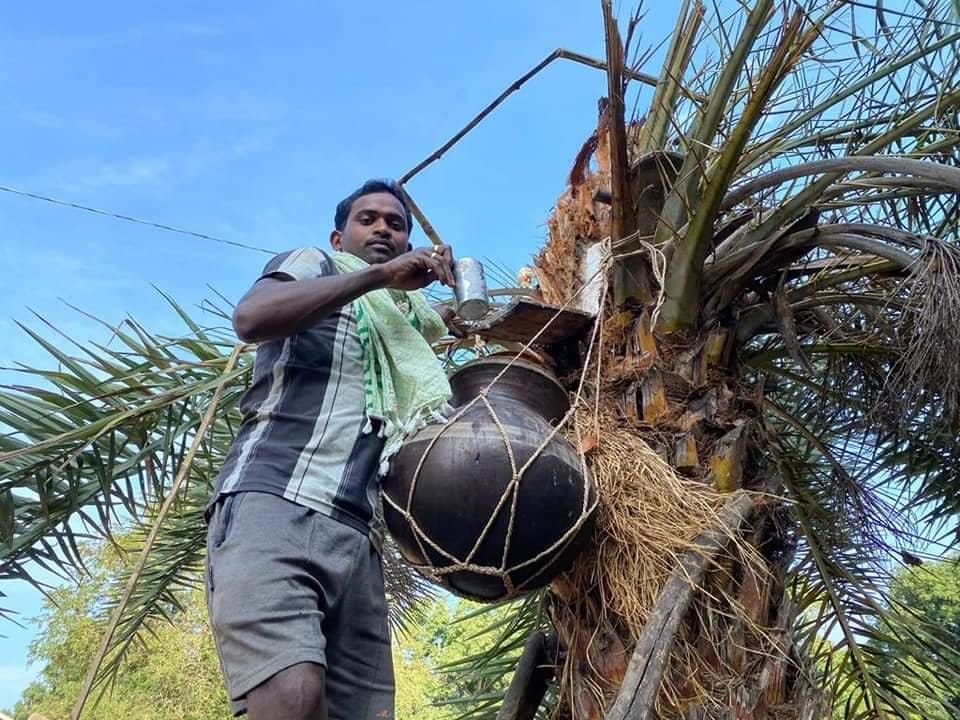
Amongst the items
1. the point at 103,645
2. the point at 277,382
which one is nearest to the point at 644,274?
the point at 277,382

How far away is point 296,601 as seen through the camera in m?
1.84

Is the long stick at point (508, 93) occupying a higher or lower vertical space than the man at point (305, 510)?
higher

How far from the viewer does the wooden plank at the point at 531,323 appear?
2.85 m

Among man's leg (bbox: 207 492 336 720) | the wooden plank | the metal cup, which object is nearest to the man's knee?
man's leg (bbox: 207 492 336 720)

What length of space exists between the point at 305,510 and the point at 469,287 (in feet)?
2.24

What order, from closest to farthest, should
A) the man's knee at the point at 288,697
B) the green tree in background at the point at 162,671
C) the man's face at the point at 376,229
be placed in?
the man's knee at the point at 288,697, the man's face at the point at 376,229, the green tree in background at the point at 162,671

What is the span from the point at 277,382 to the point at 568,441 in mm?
900

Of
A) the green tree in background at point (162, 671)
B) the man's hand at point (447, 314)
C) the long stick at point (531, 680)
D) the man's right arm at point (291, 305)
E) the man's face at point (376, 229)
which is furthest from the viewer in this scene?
the green tree in background at point (162, 671)

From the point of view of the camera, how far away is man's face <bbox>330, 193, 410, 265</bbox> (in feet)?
8.19

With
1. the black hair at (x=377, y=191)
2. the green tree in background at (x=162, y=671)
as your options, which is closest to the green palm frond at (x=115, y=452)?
the black hair at (x=377, y=191)

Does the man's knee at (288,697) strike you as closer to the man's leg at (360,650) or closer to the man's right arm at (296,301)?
the man's leg at (360,650)

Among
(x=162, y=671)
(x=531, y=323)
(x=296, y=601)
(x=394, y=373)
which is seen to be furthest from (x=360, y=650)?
(x=162, y=671)

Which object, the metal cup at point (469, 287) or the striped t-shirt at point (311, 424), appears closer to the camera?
the striped t-shirt at point (311, 424)

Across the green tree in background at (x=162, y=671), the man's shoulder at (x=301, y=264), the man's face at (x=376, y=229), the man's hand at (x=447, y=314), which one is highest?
the man's face at (x=376, y=229)
